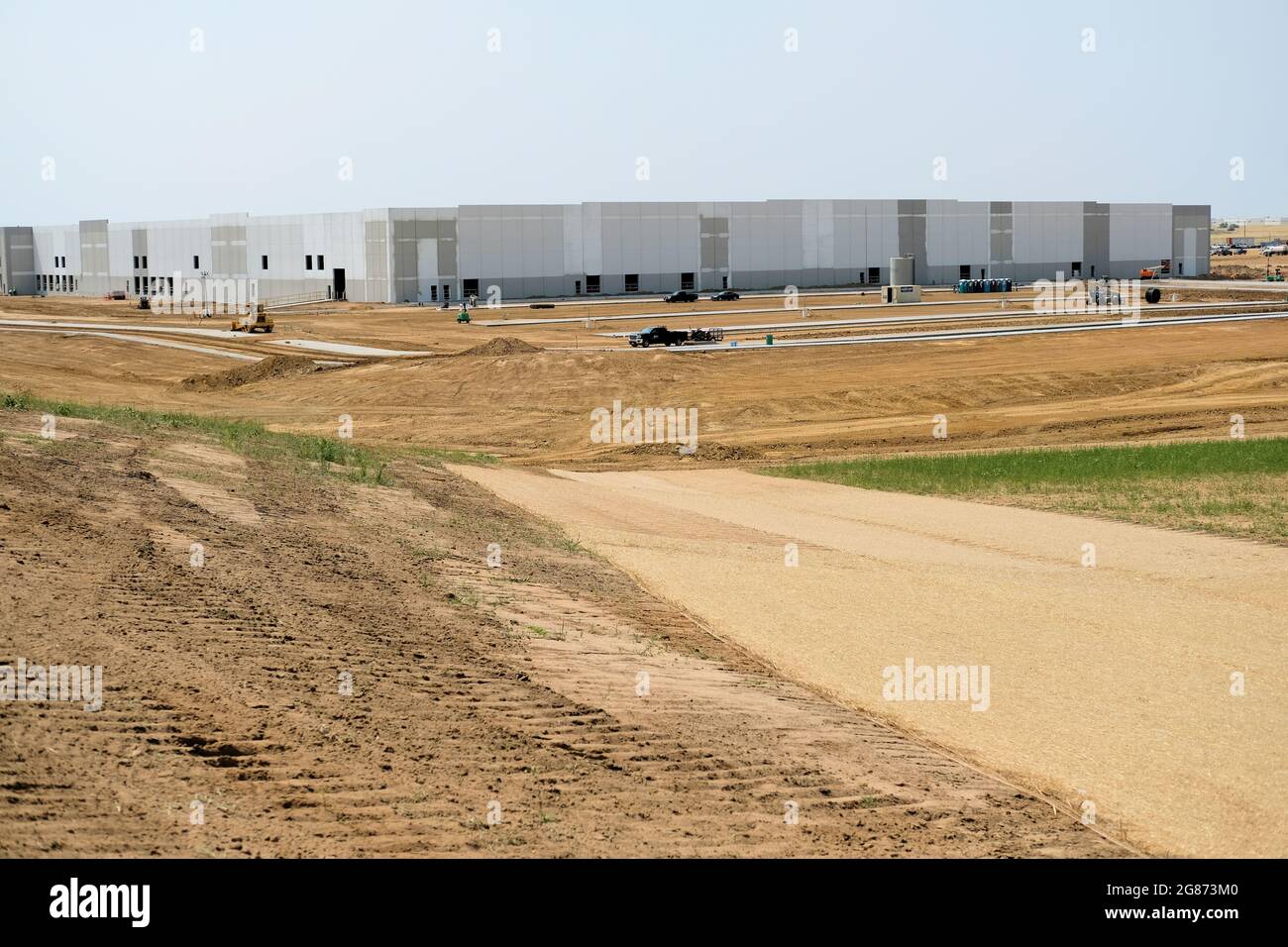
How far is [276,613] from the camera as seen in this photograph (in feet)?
49.8

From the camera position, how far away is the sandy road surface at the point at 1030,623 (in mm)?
14094

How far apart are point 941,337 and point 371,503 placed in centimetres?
5200

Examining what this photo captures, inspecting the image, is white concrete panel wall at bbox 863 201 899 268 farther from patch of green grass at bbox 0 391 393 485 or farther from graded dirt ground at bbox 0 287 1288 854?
graded dirt ground at bbox 0 287 1288 854

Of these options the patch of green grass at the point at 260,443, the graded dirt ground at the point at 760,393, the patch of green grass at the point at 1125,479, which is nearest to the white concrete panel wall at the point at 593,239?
the graded dirt ground at the point at 760,393

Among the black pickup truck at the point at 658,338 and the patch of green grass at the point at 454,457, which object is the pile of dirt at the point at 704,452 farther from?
the black pickup truck at the point at 658,338

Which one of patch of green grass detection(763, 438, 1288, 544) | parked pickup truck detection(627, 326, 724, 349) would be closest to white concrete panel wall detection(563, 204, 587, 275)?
parked pickup truck detection(627, 326, 724, 349)

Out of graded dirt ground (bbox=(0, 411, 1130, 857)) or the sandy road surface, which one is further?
the sandy road surface

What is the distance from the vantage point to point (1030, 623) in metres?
20.8

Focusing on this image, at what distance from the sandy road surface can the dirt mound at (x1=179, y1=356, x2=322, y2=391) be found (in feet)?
94.1

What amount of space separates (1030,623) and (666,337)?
160 ft

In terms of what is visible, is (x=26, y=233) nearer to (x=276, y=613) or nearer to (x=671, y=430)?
(x=671, y=430)

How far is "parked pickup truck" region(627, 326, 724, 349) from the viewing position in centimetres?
6844

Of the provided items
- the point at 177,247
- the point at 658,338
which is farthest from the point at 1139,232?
the point at 177,247

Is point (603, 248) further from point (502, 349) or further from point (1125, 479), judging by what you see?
point (1125, 479)
